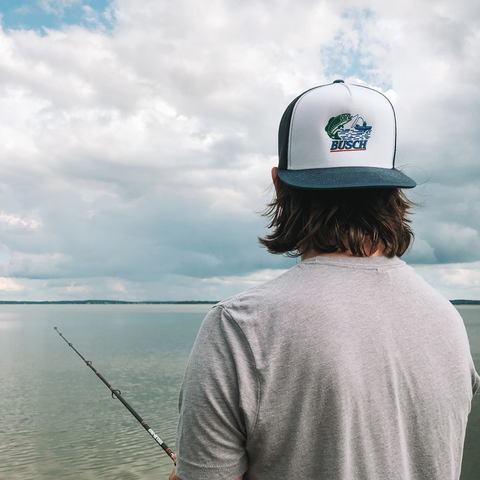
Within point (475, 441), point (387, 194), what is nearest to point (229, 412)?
point (387, 194)

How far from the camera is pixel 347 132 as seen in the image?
127 centimetres

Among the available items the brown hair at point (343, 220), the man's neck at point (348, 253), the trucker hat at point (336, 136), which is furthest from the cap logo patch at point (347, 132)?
the man's neck at point (348, 253)

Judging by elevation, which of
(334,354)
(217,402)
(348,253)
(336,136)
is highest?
(336,136)

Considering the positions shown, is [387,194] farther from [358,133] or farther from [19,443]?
[19,443]

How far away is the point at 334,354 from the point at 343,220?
36 cm

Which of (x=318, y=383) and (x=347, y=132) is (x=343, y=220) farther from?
(x=318, y=383)

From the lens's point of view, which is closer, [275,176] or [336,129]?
[336,129]

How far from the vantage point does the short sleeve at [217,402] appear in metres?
1.04

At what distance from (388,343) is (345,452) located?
0.89 feet

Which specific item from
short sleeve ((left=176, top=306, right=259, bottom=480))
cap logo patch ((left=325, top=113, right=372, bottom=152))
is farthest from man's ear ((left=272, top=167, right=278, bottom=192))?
short sleeve ((left=176, top=306, right=259, bottom=480))

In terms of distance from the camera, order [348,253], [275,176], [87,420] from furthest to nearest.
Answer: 1. [87,420]
2. [275,176]
3. [348,253]

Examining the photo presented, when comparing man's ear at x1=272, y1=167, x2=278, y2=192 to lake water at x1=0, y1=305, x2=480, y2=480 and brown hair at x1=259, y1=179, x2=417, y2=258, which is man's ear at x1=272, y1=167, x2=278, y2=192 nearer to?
brown hair at x1=259, y1=179, x2=417, y2=258

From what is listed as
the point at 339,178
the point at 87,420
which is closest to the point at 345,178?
the point at 339,178

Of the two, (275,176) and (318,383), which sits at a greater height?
(275,176)
